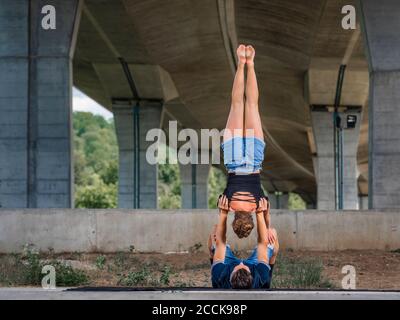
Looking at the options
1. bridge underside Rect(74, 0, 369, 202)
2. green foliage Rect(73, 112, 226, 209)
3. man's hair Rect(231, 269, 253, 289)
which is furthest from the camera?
green foliage Rect(73, 112, 226, 209)

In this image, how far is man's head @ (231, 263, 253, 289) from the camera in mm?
9523

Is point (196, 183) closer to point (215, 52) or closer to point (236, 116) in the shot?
point (215, 52)

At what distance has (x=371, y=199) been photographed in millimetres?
25328

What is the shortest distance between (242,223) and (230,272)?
1.90 ft

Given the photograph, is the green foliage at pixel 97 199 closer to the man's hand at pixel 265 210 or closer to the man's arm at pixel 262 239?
the man's hand at pixel 265 210

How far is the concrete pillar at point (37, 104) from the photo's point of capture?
85.8 feet

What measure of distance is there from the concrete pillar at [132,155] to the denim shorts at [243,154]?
38.6m

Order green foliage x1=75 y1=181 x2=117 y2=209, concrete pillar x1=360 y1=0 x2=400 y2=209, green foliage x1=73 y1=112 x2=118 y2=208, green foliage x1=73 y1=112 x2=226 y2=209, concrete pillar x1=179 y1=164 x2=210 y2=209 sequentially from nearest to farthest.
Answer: concrete pillar x1=360 y1=0 x2=400 y2=209, concrete pillar x1=179 y1=164 x2=210 y2=209, green foliage x1=75 y1=181 x2=117 y2=209, green foliage x1=73 y1=112 x2=118 y2=208, green foliage x1=73 y1=112 x2=226 y2=209

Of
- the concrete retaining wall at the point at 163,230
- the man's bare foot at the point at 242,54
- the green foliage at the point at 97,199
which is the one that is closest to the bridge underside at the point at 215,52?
the concrete retaining wall at the point at 163,230

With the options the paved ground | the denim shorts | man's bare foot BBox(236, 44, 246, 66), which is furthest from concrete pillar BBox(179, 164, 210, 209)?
the paved ground

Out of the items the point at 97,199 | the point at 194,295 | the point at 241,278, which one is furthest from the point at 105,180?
the point at 194,295

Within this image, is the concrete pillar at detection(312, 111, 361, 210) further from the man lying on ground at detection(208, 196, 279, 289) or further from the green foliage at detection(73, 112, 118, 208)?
the green foliage at detection(73, 112, 118, 208)

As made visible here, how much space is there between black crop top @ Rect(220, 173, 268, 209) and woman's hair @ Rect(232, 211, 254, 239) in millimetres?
180

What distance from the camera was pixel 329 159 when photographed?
2023 inches
